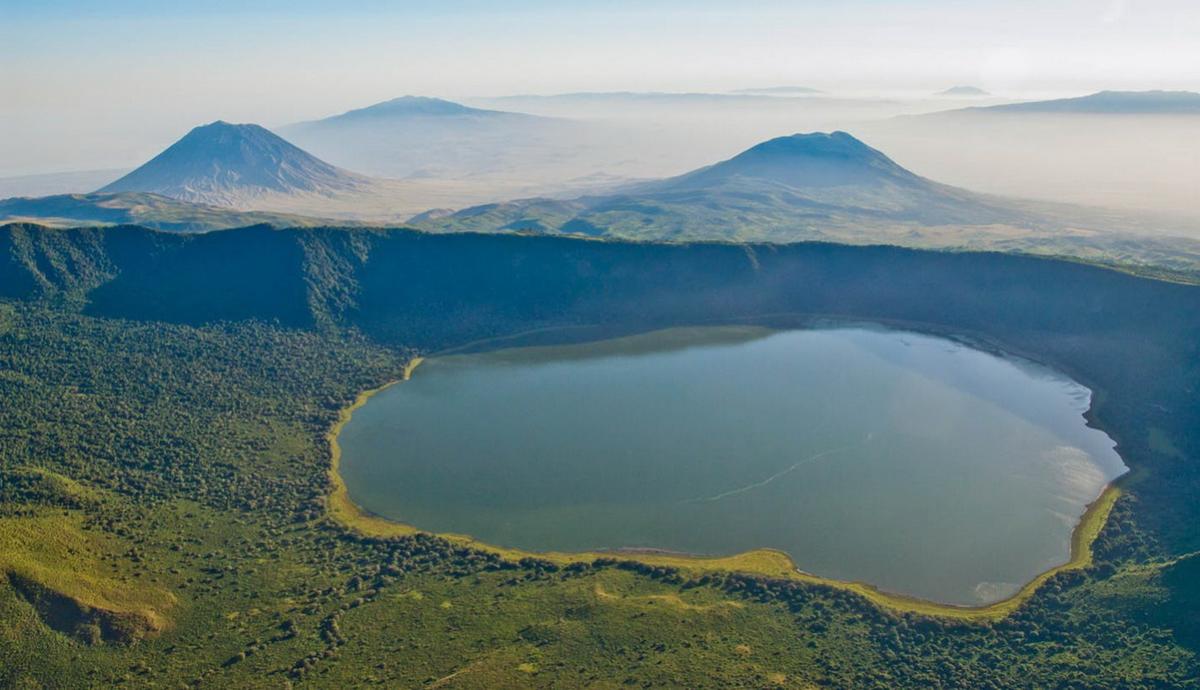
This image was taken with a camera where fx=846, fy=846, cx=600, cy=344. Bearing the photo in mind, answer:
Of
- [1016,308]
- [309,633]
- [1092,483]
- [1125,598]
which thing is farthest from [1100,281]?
[309,633]

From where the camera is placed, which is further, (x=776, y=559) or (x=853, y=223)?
(x=853, y=223)

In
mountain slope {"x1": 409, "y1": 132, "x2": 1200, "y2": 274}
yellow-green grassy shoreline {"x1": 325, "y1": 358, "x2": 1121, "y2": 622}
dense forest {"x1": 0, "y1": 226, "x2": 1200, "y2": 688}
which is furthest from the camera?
mountain slope {"x1": 409, "y1": 132, "x2": 1200, "y2": 274}

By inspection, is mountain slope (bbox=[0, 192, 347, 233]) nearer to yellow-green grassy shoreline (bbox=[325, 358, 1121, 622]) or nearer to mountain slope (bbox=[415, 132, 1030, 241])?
mountain slope (bbox=[415, 132, 1030, 241])

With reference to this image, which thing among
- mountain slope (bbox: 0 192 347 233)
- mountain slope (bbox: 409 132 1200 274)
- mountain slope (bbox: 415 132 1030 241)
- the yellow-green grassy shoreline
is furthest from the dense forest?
mountain slope (bbox: 415 132 1030 241)

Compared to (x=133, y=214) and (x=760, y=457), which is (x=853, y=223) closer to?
(x=760, y=457)

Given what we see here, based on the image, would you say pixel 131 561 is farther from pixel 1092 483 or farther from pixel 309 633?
pixel 1092 483

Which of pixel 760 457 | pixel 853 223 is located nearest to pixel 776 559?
pixel 760 457

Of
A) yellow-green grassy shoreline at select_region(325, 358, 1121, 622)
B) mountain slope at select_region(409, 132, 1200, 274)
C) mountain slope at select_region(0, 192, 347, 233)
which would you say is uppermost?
mountain slope at select_region(0, 192, 347, 233)
